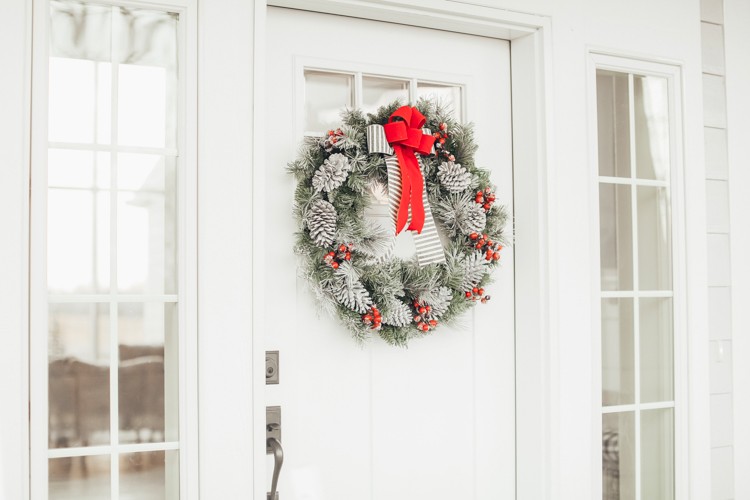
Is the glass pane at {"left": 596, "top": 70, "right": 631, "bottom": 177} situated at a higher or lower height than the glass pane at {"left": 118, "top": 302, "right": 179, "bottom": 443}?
higher

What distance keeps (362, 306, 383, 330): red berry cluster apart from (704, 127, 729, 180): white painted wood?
1233 mm

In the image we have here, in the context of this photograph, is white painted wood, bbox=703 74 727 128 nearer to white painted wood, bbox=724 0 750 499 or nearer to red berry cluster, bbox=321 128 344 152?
white painted wood, bbox=724 0 750 499

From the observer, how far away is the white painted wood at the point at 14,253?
147cm

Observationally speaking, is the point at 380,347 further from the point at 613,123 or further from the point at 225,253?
the point at 613,123

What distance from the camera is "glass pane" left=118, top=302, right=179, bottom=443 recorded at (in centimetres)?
161

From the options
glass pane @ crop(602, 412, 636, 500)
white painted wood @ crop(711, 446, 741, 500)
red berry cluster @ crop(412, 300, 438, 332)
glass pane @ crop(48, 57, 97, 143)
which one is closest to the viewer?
glass pane @ crop(48, 57, 97, 143)

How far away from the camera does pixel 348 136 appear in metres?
1.78

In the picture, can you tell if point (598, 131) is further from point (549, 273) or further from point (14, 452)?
point (14, 452)

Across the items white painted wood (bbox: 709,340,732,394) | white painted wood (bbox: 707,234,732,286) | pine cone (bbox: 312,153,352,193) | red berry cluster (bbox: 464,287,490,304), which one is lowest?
white painted wood (bbox: 709,340,732,394)

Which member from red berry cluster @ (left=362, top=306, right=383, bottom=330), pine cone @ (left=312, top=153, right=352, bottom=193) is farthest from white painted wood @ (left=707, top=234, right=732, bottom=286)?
pine cone @ (left=312, top=153, right=352, bottom=193)

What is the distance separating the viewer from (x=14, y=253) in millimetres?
1484

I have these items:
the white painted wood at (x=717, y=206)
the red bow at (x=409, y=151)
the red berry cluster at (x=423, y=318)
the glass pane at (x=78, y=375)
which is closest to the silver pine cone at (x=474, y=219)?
the red bow at (x=409, y=151)

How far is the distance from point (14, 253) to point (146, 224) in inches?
11.5

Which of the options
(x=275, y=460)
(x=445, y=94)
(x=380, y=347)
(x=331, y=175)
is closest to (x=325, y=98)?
(x=331, y=175)
